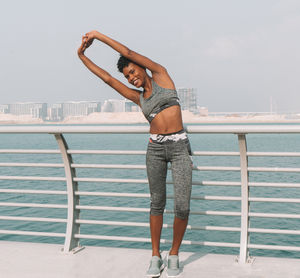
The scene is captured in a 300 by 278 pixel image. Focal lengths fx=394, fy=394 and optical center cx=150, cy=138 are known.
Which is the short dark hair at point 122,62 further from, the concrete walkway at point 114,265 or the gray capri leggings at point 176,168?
the concrete walkway at point 114,265

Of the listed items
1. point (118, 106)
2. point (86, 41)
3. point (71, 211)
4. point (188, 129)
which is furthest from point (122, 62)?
point (118, 106)

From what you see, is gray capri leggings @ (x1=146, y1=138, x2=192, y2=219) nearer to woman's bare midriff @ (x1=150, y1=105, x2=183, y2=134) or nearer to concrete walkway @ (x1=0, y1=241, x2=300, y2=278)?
woman's bare midriff @ (x1=150, y1=105, x2=183, y2=134)

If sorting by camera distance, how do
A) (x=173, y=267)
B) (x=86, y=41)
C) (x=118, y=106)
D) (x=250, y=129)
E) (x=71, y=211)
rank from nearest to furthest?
1. (x=250, y=129)
2. (x=173, y=267)
3. (x=86, y=41)
4. (x=71, y=211)
5. (x=118, y=106)

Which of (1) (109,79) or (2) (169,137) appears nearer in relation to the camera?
(2) (169,137)

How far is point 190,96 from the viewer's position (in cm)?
19662

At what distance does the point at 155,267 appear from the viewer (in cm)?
287

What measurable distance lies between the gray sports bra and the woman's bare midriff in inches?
1.2

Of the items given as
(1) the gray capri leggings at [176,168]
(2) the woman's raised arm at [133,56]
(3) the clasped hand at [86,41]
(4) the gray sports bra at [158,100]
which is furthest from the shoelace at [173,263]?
(3) the clasped hand at [86,41]

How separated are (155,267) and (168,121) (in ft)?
3.50

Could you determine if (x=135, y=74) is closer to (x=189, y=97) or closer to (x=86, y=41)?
(x=86, y=41)

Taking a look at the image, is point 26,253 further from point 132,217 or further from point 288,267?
point 132,217

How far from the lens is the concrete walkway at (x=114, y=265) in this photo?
2.86m

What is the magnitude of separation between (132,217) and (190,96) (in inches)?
7416

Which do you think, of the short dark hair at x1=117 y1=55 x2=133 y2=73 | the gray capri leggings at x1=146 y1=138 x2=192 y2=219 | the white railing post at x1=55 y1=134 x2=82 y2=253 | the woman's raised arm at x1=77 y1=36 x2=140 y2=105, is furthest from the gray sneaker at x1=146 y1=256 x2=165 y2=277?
the short dark hair at x1=117 y1=55 x2=133 y2=73
